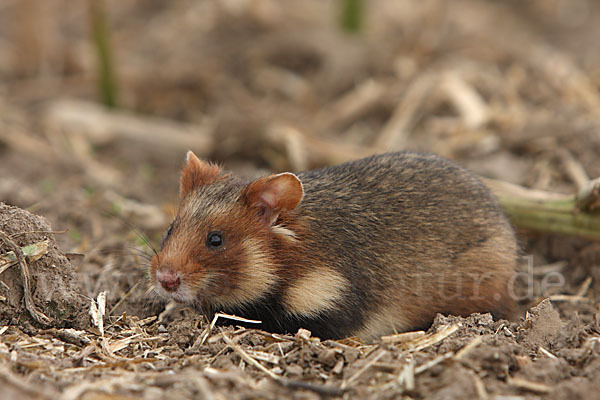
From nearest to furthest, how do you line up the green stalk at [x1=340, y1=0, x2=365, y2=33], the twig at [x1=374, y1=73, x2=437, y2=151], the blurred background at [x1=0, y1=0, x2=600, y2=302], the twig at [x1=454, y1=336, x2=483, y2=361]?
the twig at [x1=454, y1=336, x2=483, y2=361] → the blurred background at [x1=0, y1=0, x2=600, y2=302] → the twig at [x1=374, y1=73, x2=437, y2=151] → the green stalk at [x1=340, y1=0, x2=365, y2=33]

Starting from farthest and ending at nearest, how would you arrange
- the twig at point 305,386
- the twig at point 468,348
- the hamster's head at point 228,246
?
the hamster's head at point 228,246 < the twig at point 468,348 < the twig at point 305,386

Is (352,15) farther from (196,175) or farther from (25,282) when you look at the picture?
(25,282)

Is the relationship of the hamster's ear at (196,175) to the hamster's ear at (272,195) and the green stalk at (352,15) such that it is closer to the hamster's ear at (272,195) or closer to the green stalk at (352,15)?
the hamster's ear at (272,195)

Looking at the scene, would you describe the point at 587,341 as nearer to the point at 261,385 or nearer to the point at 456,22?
the point at 261,385

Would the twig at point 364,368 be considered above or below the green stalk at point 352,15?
below

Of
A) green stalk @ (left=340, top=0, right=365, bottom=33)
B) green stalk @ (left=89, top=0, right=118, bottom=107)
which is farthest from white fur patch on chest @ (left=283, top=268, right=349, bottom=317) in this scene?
green stalk @ (left=340, top=0, right=365, bottom=33)

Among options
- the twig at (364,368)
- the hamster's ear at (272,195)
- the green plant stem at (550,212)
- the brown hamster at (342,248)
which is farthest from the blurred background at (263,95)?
the twig at (364,368)

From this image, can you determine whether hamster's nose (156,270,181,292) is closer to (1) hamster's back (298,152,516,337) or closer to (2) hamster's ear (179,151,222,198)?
(2) hamster's ear (179,151,222,198)
